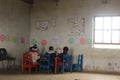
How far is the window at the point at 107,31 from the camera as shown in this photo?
9.10 meters

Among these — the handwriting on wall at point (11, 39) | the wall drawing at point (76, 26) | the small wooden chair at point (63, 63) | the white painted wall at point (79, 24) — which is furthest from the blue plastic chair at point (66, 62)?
the handwriting on wall at point (11, 39)

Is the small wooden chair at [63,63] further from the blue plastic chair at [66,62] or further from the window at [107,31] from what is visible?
the window at [107,31]

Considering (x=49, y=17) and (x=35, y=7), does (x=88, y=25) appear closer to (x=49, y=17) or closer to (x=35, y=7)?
(x=49, y=17)

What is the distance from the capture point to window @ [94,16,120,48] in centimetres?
910

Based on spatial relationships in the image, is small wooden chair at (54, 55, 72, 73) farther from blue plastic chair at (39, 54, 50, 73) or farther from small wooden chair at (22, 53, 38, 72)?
small wooden chair at (22, 53, 38, 72)

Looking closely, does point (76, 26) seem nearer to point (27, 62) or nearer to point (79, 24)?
point (79, 24)

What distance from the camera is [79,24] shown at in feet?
31.3

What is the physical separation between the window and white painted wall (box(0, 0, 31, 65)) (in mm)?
3085

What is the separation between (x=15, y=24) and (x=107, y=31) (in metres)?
3.78


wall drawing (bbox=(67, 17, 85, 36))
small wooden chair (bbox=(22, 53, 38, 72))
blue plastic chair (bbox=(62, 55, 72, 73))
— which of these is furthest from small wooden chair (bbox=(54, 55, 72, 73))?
wall drawing (bbox=(67, 17, 85, 36))

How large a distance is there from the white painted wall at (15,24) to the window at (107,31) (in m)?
3.09

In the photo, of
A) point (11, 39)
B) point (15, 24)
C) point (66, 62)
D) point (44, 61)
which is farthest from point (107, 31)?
point (11, 39)

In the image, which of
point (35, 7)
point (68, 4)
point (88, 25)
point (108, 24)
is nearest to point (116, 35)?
point (108, 24)

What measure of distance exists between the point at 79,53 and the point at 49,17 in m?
2.11
